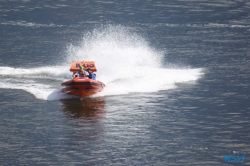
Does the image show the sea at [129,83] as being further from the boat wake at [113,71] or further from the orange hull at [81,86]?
the orange hull at [81,86]

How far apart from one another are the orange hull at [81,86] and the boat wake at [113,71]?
4.34 ft

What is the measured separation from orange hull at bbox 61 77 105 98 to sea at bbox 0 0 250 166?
0.72 meters

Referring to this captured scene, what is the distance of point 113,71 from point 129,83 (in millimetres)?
4057

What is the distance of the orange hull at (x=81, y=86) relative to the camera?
47688 millimetres

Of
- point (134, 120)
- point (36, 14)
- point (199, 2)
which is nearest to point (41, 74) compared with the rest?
point (134, 120)

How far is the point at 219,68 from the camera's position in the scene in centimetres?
5903

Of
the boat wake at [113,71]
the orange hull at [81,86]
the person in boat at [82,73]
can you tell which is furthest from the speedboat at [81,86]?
the boat wake at [113,71]

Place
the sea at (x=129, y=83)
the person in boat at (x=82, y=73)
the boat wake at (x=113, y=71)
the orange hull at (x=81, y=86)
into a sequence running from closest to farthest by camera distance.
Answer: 1. the sea at (x=129, y=83)
2. the orange hull at (x=81, y=86)
3. the person in boat at (x=82, y=73)
4. the boat wake at (x=113, y=71)

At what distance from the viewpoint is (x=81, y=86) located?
157 ft

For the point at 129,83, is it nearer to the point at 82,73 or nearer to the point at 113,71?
the point at 113,71

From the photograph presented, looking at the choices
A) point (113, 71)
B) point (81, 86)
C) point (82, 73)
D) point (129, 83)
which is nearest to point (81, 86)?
point (81, 86)

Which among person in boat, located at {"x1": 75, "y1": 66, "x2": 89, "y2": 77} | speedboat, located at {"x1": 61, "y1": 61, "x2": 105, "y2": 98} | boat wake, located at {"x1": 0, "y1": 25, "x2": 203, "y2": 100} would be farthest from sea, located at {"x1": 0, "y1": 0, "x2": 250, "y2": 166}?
person in boat, located at {"x1": 75, "y1": 66, "x2": 89, "y2": 77}

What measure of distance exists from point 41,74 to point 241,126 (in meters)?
21.5

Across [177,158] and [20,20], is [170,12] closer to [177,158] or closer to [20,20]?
[20,20]
